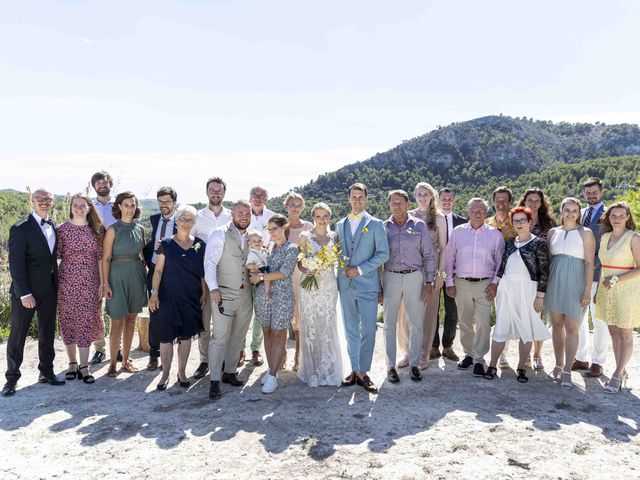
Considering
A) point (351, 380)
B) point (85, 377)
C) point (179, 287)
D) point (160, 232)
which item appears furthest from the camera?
point (160, 232)

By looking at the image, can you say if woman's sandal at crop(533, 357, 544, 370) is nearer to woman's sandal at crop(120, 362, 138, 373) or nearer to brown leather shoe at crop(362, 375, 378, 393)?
brown leather shoe at crop(362, 375, 378, 393)

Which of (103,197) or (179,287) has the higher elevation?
(103,197)

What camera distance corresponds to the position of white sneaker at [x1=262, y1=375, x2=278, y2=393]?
5504 mm

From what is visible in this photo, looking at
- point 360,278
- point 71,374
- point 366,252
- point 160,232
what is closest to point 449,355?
point 360,278

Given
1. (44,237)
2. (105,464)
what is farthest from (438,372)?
(44,237)

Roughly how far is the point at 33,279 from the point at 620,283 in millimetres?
6822

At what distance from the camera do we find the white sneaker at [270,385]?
5.50 metres

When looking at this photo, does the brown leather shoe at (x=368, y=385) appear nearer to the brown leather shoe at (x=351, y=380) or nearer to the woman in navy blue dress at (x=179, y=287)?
the brown leather shoe at (x=351, y=380)

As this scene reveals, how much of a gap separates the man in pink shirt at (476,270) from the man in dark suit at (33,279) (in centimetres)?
487

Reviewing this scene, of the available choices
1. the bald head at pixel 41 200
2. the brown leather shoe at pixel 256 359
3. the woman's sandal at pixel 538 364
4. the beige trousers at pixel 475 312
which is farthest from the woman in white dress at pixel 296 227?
the woman's sandal at pixel 538 364

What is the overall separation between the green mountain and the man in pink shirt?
51.3 meters

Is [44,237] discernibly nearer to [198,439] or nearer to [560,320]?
[198,439]

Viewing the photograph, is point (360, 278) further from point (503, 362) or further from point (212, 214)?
point (503, 362)

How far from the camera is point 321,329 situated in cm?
580
